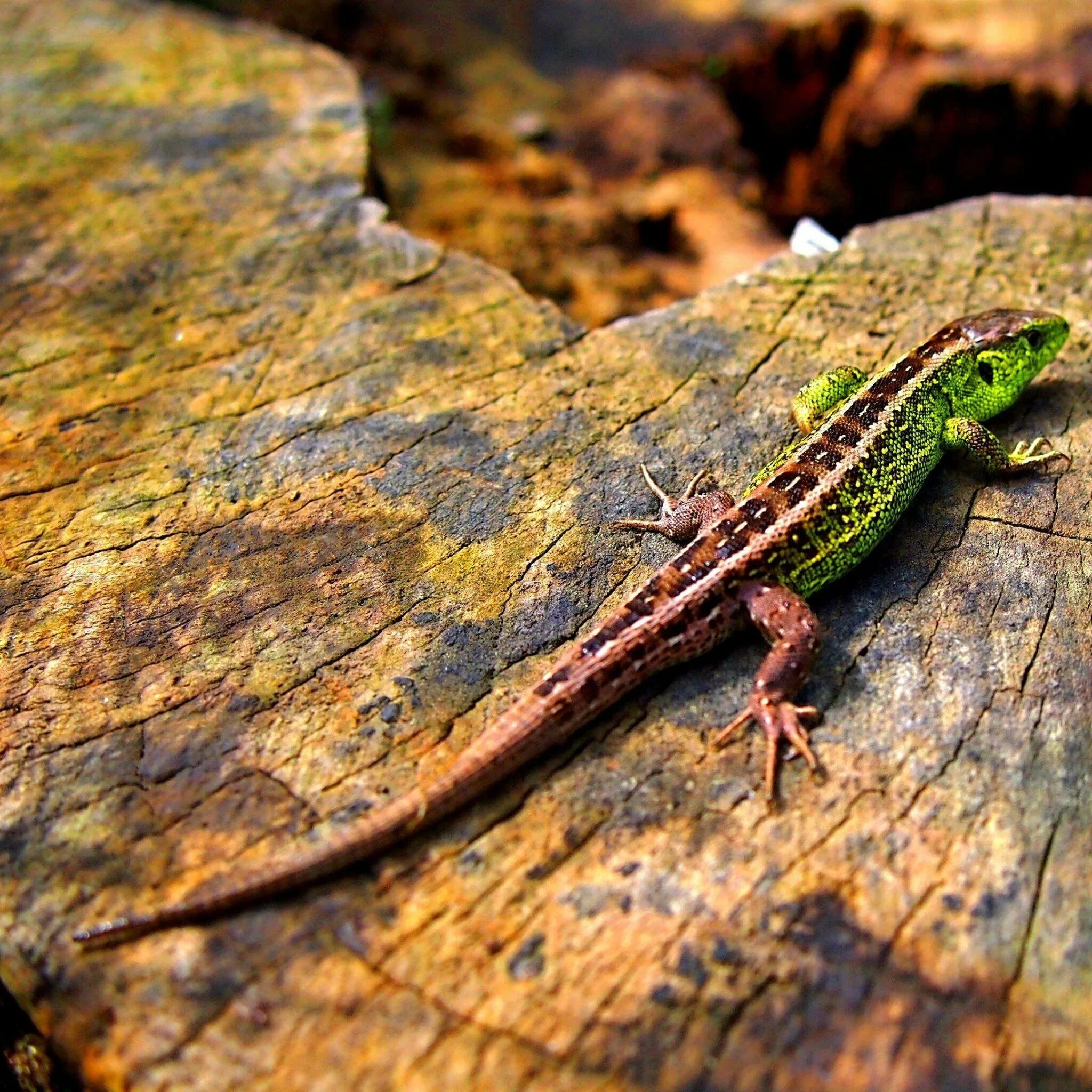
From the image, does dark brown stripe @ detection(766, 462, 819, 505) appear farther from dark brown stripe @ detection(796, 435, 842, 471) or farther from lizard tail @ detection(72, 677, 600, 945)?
lizard tail @ detection(72, 677, 600, 945)

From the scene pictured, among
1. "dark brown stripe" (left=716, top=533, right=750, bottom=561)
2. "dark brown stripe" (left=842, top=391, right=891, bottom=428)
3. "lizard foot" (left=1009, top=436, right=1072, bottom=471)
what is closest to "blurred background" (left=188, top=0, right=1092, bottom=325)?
"dark brown stripe" (left=842, top=391, right=891, bottom=428)

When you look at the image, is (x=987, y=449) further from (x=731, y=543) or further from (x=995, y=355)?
(x=731, y=543)

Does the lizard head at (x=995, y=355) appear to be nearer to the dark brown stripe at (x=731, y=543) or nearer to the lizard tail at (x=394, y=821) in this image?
the dark brown stripe at (x=731, y=543)

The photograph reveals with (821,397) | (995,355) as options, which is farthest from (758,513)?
(995,355)

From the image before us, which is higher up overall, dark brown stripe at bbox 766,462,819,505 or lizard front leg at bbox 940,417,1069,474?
lizard front leg at bbox 940,417,1069,474

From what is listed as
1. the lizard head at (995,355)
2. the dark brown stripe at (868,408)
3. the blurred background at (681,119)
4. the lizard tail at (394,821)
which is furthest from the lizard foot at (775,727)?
the blurred background at (681,119)

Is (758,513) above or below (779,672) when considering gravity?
above
